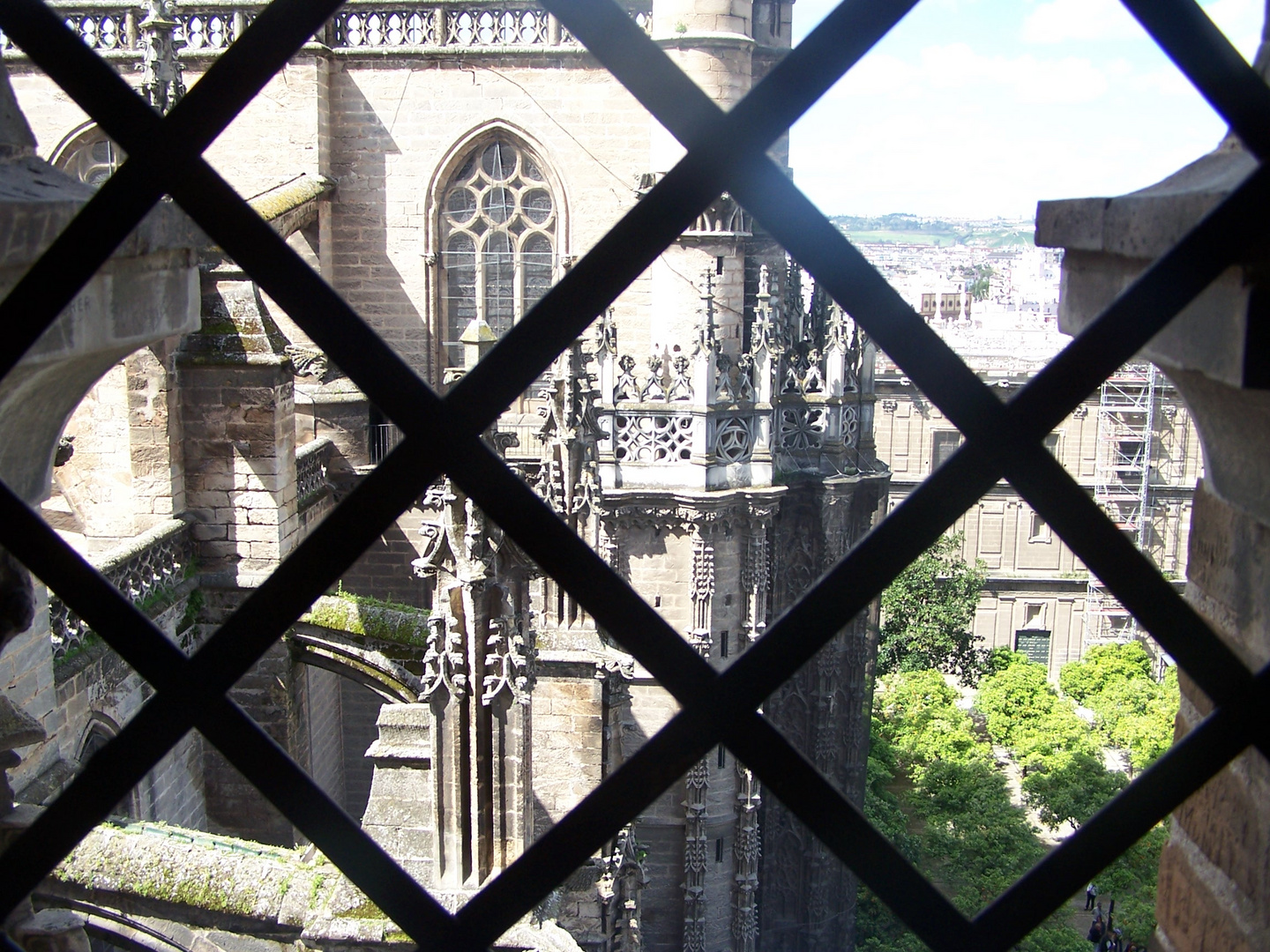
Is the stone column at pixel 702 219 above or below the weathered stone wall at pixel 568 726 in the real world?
above

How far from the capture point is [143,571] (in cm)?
885

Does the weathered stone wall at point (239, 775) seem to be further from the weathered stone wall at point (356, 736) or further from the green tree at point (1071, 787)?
the green tree at point (1071, 787)

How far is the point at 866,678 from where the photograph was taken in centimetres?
Result: 1470

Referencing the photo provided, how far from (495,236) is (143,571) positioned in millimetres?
7122

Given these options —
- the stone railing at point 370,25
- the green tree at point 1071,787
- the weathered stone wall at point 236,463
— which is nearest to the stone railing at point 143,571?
the weathered stone wall at point 236,463

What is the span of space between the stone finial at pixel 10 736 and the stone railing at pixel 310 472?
8075 millimetres

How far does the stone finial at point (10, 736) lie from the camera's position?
6.06 ft

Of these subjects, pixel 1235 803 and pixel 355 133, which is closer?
pixel 1235 803

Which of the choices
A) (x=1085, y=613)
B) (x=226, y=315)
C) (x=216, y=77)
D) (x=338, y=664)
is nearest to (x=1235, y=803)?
(x=216, y=77)

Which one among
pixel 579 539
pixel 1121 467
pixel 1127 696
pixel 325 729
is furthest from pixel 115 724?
pixel 1121 467

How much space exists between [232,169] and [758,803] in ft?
31.2

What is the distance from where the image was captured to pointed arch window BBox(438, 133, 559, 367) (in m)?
14.5

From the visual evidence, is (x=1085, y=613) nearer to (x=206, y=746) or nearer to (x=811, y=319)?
(x=811, y=319)

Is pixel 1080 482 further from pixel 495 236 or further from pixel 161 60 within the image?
pixel 161 60
